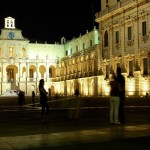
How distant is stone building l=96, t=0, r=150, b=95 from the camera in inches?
1807

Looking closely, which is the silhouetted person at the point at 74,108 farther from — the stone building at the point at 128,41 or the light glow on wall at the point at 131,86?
the light glow on wall at the point at 131,86

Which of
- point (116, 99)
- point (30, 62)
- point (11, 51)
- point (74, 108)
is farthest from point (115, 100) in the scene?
point (11, 51)

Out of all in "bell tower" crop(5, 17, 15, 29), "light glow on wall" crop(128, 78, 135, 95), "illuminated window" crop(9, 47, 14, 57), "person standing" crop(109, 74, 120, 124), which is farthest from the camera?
"bell tower" crop(5, 17, 15, 29)

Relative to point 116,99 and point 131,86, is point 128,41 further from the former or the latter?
point 116,99

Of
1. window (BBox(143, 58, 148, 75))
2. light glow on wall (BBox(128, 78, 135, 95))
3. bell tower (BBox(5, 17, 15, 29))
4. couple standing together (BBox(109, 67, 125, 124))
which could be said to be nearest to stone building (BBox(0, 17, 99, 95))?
bell tower (BBox(5, 17, 15, 29))

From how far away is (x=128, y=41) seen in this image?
50.2m

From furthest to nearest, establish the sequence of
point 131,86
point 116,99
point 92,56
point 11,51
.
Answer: point 11,51, point 92,56, point 131,86, point 116,99

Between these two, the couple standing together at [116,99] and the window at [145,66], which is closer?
the couple standing together at [116,99]

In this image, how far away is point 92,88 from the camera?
64375 millimetres

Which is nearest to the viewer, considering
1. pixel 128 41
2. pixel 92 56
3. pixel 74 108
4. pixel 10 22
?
pixel 74 108

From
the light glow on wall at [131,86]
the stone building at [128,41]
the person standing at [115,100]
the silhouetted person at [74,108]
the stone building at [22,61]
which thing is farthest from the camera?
the stone building at [22,61]

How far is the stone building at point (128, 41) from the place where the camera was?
151 feet

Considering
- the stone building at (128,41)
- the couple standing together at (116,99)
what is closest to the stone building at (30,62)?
the stone building at (128,41)

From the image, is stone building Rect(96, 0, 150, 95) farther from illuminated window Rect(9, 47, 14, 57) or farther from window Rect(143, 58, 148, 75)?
illuminated window Rect(9, 47, 14, 57)
